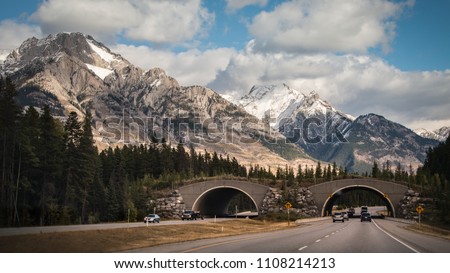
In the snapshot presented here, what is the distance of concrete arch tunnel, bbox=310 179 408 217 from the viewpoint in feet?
411

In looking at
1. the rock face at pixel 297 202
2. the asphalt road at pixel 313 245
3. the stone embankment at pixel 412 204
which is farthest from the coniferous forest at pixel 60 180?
the asphalt road at pixel 313 245

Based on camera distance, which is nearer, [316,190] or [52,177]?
[52,177]

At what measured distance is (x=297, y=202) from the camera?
133 meters

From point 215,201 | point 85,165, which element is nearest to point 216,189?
point 215,201

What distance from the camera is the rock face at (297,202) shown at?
131m

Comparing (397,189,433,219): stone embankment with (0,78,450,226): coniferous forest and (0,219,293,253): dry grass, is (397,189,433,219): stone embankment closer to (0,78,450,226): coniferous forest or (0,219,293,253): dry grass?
(0,78,450,226): coniferous forest

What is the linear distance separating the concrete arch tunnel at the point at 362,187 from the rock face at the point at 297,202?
5.52ft

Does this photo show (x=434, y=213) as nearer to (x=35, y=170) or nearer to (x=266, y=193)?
(x=266, y=193)

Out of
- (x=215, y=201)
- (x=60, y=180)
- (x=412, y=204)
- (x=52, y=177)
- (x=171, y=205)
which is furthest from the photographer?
(x=215, y=201)

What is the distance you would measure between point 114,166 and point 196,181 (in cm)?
3567

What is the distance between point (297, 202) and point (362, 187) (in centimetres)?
1692

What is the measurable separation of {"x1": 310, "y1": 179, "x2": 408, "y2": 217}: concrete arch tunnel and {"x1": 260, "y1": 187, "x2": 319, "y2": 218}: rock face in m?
1.68

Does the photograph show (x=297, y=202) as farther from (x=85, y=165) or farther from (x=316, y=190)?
(x=85, y=165)

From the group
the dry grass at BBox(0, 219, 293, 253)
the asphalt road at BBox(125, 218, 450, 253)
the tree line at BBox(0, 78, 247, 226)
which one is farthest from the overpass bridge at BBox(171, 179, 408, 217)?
the asphalt road at BBox(125, 218, 450, 253)
